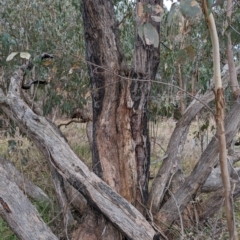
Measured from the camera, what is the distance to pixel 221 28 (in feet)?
9.80

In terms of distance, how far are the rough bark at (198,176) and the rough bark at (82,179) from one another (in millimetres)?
471

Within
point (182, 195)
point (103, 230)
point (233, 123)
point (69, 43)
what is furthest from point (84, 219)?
point (69, 43)

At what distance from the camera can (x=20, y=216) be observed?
2.76 meters

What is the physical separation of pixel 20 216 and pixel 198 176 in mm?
1451

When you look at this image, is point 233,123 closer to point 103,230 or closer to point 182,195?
point 182,195

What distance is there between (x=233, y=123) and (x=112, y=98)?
0.98 m

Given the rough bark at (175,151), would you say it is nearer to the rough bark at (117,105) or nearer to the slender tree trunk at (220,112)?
the rough bark at (117,105)

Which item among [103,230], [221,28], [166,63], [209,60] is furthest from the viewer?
[209,60]

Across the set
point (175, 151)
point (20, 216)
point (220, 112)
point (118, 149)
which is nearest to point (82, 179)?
point (118, 149)

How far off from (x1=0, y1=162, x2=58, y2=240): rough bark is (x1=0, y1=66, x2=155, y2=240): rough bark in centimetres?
43

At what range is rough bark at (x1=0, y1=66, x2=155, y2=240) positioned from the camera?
2.96 meters

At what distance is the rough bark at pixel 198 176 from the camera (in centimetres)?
323

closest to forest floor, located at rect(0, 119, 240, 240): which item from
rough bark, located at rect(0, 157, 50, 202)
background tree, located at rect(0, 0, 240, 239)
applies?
rough bark, located at rect(0, 157, 50, 202)

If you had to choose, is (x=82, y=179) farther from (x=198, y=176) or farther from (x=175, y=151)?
(x=175, y=151)
